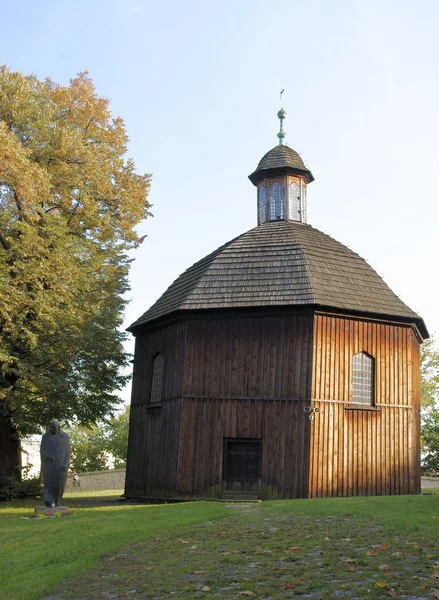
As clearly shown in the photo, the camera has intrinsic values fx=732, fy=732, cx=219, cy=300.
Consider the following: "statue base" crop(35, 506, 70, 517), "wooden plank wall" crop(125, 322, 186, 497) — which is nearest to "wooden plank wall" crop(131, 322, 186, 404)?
"wooden plank wall" crop(125, 322, 186, 497)

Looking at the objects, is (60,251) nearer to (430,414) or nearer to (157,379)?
(157,379)

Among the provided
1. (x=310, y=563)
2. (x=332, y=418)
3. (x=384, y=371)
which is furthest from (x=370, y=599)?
(x=384, y=371)

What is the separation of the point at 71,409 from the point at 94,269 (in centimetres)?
449

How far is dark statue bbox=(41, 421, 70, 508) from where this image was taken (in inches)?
633

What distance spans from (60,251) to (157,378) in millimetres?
5168

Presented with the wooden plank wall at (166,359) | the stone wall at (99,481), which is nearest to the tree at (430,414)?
the stone wall at (99,481)

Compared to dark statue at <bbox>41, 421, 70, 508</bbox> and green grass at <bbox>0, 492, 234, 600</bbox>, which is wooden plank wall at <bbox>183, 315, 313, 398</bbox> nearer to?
green grass at <bbox>0, 492, 234, 600</bbox>

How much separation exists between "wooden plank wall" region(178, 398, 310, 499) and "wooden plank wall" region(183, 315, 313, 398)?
37cm

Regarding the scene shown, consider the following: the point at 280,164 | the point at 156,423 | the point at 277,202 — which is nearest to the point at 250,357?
the point at 156,423

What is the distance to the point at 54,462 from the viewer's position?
16266 millimetres

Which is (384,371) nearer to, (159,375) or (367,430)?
(367,430)

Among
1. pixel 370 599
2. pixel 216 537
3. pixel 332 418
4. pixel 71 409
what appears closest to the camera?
pixel 370 599

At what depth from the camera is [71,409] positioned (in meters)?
23.0

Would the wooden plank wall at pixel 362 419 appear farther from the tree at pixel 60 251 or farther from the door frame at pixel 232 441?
the tree at pixel 60 251
